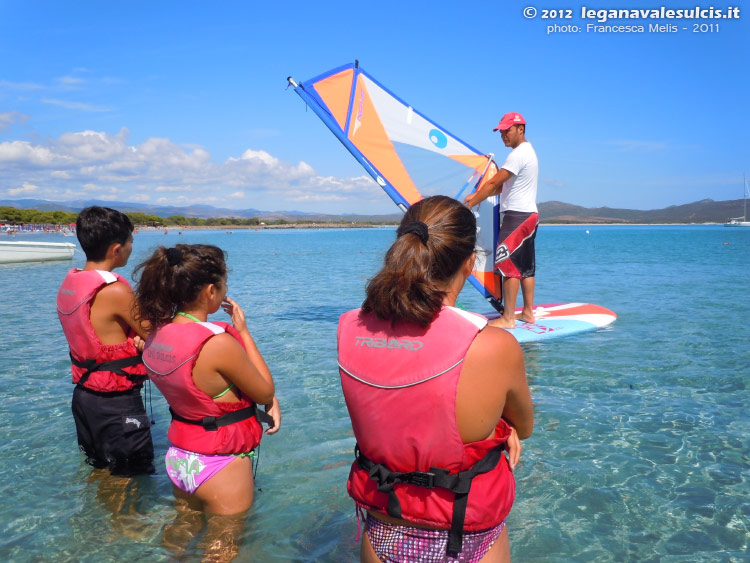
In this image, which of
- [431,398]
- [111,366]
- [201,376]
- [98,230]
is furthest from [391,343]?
[98,230]

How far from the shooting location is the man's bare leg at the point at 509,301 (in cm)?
736

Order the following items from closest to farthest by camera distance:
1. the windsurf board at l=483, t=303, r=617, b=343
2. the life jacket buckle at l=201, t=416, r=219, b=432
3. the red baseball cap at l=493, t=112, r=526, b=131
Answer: the life jacket buckle at l=201, t=416, r=219, b=432
the red baseball cap at l=493, t=112, r=526, b=131
the windsurf board at l=483, t=303, r=617, b=343

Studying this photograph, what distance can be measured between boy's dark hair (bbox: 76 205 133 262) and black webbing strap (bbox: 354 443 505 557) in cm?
243

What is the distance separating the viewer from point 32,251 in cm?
2594

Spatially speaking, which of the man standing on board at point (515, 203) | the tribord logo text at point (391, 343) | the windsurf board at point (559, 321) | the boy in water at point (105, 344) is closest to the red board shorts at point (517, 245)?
the man standing on board at point (515, 203)

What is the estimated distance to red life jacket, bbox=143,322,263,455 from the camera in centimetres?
262

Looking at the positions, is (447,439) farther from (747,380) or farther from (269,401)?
(747,380)

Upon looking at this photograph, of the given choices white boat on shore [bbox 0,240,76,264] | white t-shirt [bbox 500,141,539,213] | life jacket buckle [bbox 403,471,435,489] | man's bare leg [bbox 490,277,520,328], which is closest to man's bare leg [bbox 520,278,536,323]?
man's bare leg [bbox 490,277,520,328]

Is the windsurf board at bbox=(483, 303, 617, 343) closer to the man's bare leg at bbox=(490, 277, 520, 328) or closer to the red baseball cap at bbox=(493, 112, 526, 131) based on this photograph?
the man's bare leg at bbox=(490, 277, 520, 328)

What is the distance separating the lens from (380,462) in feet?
6.29

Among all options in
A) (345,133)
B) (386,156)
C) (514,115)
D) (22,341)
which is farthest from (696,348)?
(22,341)

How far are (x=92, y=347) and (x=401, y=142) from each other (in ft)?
19.4

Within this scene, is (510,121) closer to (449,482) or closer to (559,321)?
(559,321)

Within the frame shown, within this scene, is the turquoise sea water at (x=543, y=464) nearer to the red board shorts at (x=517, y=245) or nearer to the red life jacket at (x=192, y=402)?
the red life jacket at (x=192, y=402)
